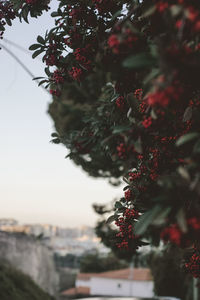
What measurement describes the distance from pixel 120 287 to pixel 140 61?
32.2 metres

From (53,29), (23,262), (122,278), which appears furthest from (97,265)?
(53,29)

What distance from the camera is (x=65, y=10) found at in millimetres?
2982

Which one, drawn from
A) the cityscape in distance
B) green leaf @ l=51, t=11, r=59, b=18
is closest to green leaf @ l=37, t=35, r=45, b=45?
green leaf @ l=51, t=11, r=59, b=18

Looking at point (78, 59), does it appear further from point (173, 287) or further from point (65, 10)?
point (173, 287)

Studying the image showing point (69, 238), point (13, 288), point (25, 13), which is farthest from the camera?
point (69, 238)

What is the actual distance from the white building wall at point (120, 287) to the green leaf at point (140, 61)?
30.4 meters

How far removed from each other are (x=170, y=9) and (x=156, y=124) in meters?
0.57

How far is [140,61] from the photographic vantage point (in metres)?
1.38

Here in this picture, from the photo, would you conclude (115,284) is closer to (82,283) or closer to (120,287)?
(120,287)

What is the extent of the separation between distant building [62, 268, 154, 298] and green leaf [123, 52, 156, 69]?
30415 mm

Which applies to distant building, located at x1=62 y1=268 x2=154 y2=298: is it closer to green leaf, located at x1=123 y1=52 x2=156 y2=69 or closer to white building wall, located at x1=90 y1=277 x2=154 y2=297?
white building wall, located at x1=90 y1=277 x2=154 y2=297

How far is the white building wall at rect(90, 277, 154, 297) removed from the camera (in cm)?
2980

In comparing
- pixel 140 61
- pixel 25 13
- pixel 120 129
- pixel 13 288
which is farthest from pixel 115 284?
pixel 140 61

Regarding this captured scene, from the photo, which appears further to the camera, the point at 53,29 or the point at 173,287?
the point at 173,287
